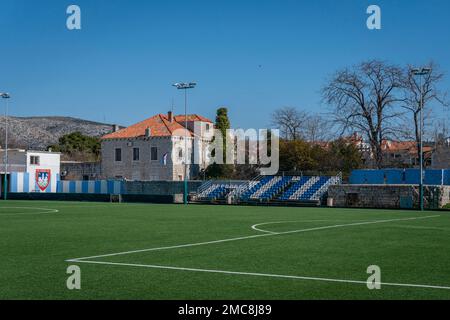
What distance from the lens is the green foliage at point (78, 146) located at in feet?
364

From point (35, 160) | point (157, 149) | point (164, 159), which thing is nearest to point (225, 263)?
point (164, 159)

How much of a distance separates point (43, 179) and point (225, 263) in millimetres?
62605

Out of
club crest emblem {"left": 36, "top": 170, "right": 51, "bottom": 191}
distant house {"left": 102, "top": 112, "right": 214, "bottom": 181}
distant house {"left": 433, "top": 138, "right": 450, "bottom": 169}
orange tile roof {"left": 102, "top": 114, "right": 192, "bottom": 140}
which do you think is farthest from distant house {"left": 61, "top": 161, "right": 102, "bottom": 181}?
distant house {"left": 433, "top": 138, "right": 450, "bottom": 169}

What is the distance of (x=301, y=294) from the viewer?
874cm

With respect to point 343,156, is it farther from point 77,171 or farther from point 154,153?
point 77,171

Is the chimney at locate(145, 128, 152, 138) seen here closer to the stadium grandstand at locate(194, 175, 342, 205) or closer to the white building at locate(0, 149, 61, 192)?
the white building at locate(0, 149, 61, 192)

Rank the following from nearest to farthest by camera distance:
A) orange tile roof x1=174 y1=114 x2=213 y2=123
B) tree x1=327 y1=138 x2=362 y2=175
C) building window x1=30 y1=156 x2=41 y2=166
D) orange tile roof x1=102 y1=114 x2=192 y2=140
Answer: tree x1=327 y1=138 x2=362 y2=175
orange tile roof x1=102 y1=114 x2=192 y2=140
building window x1=30 y1=156 x2=41 y2=166
orange tile roof x1=174 y1=114 x2=213 y2=123

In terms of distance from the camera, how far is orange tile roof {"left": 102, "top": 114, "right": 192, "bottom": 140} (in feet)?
245

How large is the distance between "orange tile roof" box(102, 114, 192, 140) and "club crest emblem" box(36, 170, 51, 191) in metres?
10.7

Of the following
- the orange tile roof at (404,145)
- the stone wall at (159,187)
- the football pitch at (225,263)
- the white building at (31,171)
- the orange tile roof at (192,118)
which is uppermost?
the orange tile roof at (192,118)

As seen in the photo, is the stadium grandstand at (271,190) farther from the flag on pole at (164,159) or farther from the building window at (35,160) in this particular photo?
the building window at (35,160)

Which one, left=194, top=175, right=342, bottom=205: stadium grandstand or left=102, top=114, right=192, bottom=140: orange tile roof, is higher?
left=102, top=114, right=192, bottom=140: orange tile roof

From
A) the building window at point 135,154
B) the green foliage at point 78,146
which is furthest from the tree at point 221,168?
the green foliage at point 78,146

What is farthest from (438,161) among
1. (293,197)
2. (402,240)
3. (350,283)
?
(350,283)
